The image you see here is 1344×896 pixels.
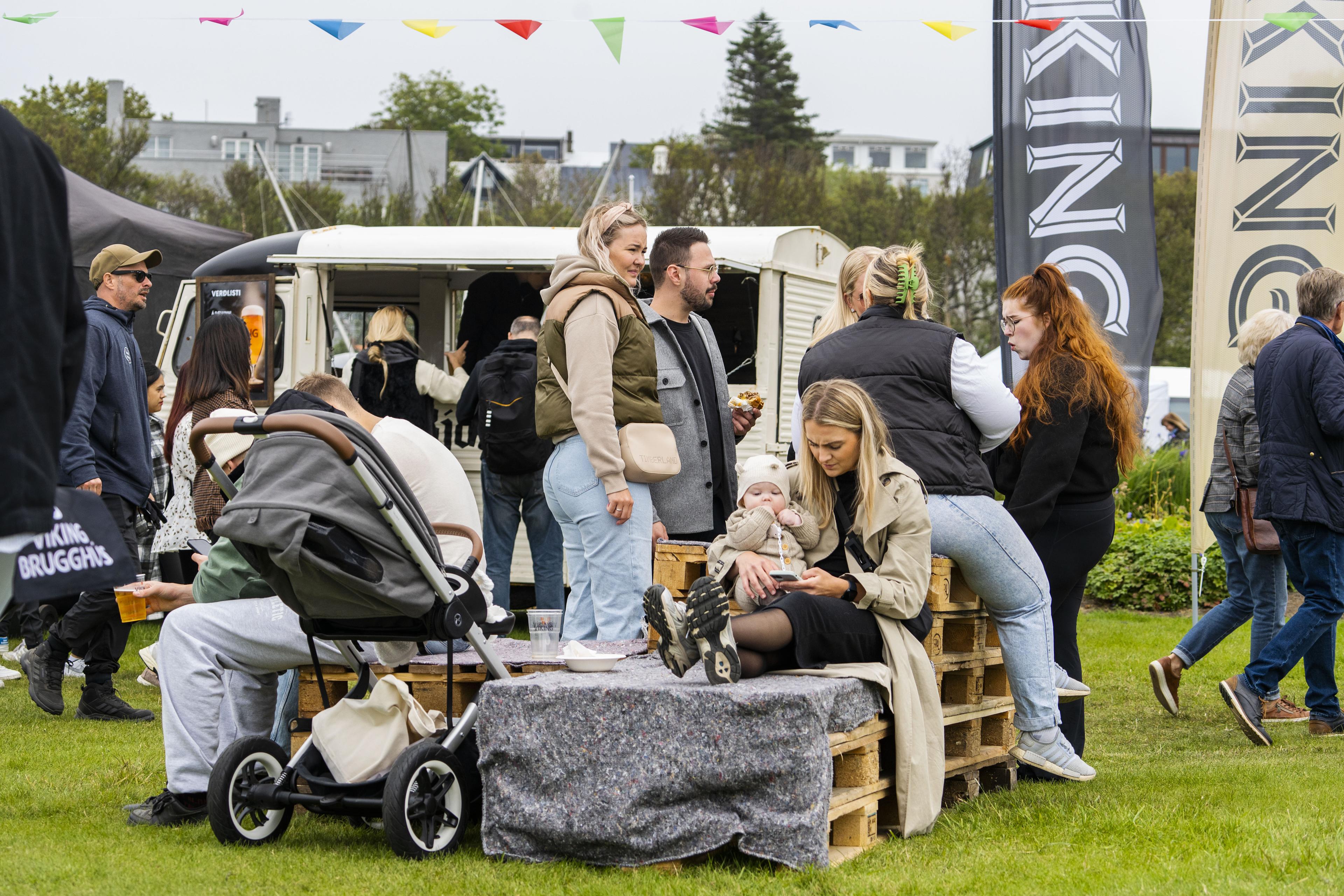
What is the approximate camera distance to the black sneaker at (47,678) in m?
6.50

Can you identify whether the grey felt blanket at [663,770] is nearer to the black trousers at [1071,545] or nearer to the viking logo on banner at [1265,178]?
the black trousers at [1071,545]

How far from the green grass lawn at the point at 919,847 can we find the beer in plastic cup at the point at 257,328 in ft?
13.6

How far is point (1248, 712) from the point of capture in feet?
19.5

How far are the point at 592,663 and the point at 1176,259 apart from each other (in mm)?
34205

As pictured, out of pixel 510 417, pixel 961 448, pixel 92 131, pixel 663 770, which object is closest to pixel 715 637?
pixel 663 770

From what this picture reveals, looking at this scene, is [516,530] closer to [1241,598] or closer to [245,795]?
[1241,598]

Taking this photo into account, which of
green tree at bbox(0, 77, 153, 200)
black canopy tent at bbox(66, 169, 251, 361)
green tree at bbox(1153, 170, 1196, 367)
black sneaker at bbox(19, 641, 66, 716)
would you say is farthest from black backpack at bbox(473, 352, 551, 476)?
green tree at bbox(1153, 170, 1196, 367)

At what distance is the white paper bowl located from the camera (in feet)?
13.6

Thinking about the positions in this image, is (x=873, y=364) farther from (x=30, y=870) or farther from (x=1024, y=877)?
(x=30, y=870)

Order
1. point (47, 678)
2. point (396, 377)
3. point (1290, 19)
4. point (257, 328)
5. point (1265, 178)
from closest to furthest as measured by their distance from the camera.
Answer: point (47, 678) → point (1290, 19) → point (1265, 178) → point (396, 377) → point (257, 328)

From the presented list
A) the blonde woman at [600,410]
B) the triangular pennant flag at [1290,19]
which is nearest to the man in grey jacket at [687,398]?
the blonde woman at [600,410]

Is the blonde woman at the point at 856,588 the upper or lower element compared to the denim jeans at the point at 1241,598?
upper

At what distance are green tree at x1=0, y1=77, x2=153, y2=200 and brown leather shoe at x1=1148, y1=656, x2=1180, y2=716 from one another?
2652 cm

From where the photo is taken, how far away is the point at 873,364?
4621 millimetres
